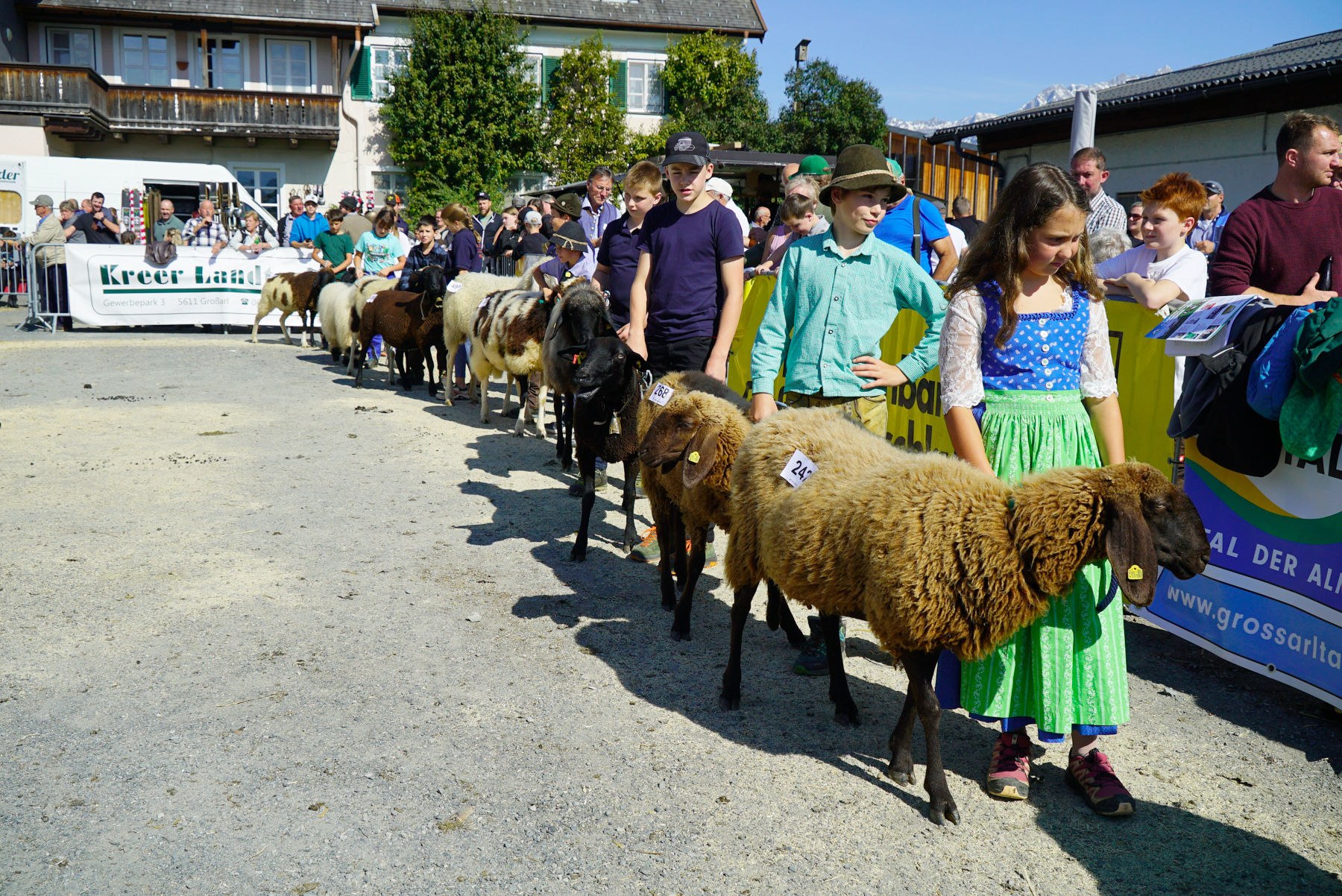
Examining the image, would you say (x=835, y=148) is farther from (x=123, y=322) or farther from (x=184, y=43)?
(x=123, y=322)

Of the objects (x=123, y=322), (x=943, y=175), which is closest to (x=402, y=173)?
(x=123, y=322)

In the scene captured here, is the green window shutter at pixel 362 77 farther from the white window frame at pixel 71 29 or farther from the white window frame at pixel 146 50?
the white window frame at pixel 71 29

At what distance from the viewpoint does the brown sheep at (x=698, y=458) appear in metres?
4.31

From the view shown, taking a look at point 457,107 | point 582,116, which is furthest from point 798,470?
point 582,116

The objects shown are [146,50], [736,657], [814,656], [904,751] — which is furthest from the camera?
[146,50]

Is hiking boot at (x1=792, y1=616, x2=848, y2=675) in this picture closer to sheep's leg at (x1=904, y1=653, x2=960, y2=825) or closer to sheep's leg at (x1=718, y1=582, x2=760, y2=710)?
sheep's leg at (x1=718, y1=582, x2=760, y2=710)

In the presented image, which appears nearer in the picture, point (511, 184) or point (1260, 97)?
point (1260, 97)

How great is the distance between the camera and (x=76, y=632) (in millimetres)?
4469

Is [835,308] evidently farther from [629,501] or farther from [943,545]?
[629,501]

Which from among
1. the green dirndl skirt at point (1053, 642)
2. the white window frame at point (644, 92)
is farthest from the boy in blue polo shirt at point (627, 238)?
the white window frame at point (644, 92)

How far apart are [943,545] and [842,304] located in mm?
1254

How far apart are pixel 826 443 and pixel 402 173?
117 feet

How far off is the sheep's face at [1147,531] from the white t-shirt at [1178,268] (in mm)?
2619

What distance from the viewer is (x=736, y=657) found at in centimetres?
395
